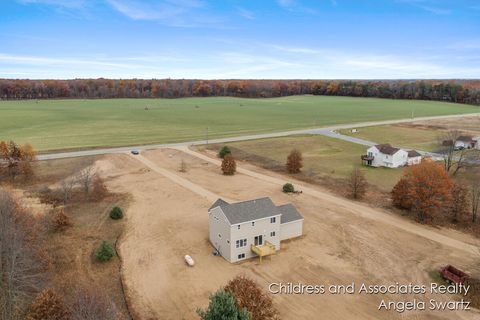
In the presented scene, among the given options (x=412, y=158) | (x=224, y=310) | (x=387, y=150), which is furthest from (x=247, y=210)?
(x=412, y=158)

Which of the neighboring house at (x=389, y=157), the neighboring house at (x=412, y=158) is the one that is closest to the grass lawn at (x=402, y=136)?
the neighboring house at (x=412, y=158)

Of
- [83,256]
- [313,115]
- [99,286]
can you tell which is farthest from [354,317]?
[313,115]

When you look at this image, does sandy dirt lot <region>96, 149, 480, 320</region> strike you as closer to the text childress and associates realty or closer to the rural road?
the rural road

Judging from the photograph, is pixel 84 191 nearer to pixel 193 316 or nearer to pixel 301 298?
pixel 193 316

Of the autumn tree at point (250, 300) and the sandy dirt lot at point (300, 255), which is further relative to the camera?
the sandy dirt lot at point (300, 255)

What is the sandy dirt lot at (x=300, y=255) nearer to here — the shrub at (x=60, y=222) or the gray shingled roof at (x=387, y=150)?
the shrub at (x=60, y=222)

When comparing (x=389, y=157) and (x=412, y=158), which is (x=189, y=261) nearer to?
(x=389, y=157)

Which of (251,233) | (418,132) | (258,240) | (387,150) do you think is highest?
(387,150)
